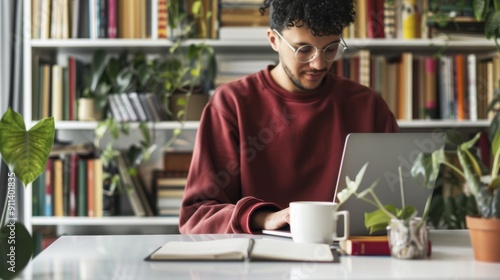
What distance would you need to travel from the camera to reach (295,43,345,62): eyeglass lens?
76.3 inches

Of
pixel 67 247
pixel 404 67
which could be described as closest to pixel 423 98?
pixel 404 67

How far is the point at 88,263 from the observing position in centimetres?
117

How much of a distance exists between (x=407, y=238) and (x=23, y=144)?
2.52ft

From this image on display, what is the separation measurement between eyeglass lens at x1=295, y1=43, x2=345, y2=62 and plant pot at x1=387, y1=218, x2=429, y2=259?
815 millimetres

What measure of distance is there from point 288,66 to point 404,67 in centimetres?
110

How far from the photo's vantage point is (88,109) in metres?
2.93

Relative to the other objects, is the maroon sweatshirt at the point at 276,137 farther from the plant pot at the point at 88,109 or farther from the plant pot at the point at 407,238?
the plant pot at the point at 88,109

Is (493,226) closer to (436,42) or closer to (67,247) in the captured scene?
(67,247)

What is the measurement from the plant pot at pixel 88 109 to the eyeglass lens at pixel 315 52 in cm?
124

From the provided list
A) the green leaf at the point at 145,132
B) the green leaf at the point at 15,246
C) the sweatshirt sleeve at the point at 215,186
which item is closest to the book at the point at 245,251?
the sweatshirt sleeve at the point at 215,186

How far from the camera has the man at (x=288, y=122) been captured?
194cm

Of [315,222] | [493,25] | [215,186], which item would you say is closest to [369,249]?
[315,222]

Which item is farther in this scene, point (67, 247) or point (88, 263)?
point (67, 247)

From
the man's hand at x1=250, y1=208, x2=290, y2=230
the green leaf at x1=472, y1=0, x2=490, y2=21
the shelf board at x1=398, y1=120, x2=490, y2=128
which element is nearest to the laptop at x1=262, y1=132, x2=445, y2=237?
the man's hand at x1=250, y1=208, x2=290, y2=230
